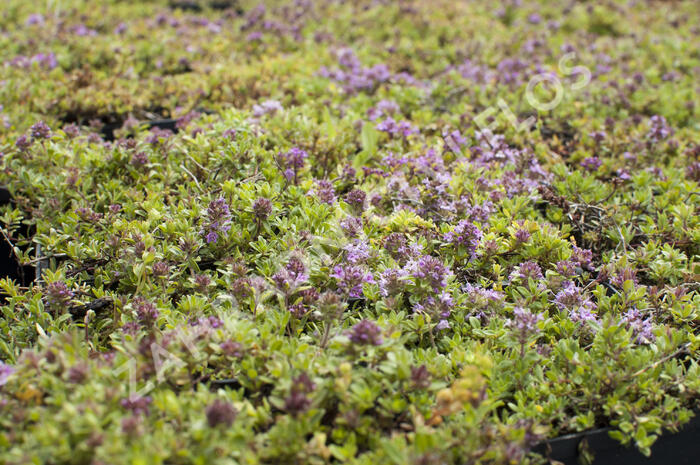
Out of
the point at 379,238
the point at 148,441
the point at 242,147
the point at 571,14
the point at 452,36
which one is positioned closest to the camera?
the point at 148,441

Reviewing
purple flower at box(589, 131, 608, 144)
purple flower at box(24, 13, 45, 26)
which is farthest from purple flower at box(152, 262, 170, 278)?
purple flower at box(24, 13, 45, 26)

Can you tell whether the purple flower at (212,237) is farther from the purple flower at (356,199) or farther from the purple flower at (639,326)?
the purple flower at (639,326)

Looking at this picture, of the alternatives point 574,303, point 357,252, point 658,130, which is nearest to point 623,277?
point 574,303

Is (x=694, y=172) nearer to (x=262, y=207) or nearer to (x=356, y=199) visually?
(x=356, y=199)

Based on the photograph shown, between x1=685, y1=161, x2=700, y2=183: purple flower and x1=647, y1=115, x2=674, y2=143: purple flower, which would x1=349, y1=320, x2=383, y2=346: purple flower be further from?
x1=647, y1=115, x2=674, y2=143: purple flower

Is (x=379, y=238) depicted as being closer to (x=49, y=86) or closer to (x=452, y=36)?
(x=49, y=86)

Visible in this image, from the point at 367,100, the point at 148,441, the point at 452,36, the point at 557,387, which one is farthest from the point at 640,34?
the point at 148,441

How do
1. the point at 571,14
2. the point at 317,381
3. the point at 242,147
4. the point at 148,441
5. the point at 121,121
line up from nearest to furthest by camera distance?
1. the point at 148,441
2. the point at 317,381
3. the point at 242,147
4. the point at 121,121
5. the point at 571,14
